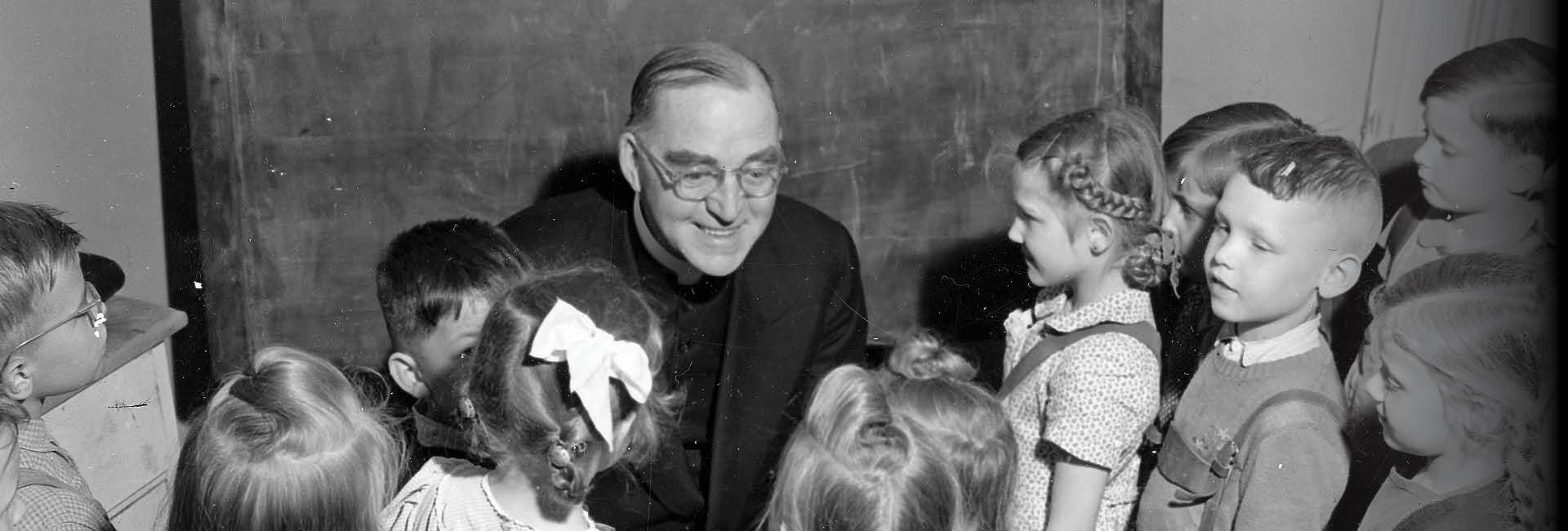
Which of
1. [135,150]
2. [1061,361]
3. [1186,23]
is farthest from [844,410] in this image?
[135,150]

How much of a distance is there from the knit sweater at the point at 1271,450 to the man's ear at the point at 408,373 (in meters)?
1.40

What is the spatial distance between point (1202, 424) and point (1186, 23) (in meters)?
1.72

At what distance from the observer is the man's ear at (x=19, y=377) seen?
2.11m

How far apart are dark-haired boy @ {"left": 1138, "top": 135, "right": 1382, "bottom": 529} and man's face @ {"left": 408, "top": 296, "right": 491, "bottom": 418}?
1323mm

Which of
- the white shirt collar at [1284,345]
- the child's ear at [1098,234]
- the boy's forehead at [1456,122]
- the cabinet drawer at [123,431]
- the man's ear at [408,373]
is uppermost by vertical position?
the boy's forehead at [1456,122]

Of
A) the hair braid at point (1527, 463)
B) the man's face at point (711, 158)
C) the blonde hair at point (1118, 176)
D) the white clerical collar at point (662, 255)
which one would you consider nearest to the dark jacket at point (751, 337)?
the white clerical collar at point (662, 255)

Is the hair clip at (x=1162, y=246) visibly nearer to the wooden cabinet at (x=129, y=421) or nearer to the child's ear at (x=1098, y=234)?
the child's ear at (x=1098, y=234)

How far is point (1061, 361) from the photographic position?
216 cm

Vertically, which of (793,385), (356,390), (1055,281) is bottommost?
(793,385)

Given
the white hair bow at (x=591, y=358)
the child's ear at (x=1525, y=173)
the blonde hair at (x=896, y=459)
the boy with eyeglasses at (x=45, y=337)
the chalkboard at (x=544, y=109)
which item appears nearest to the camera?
the white hair bow at (x=591, y=358)

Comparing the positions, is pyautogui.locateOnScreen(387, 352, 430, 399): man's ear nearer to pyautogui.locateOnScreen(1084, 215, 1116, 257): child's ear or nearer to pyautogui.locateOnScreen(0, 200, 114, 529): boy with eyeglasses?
pyautogui.locateOnScreen(0, 200, 114, 529): boy with eyeglasses

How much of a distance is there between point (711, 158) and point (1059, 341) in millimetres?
773

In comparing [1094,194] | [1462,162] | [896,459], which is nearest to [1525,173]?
[1462,162]

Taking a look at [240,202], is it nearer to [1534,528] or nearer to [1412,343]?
[1412,343]
